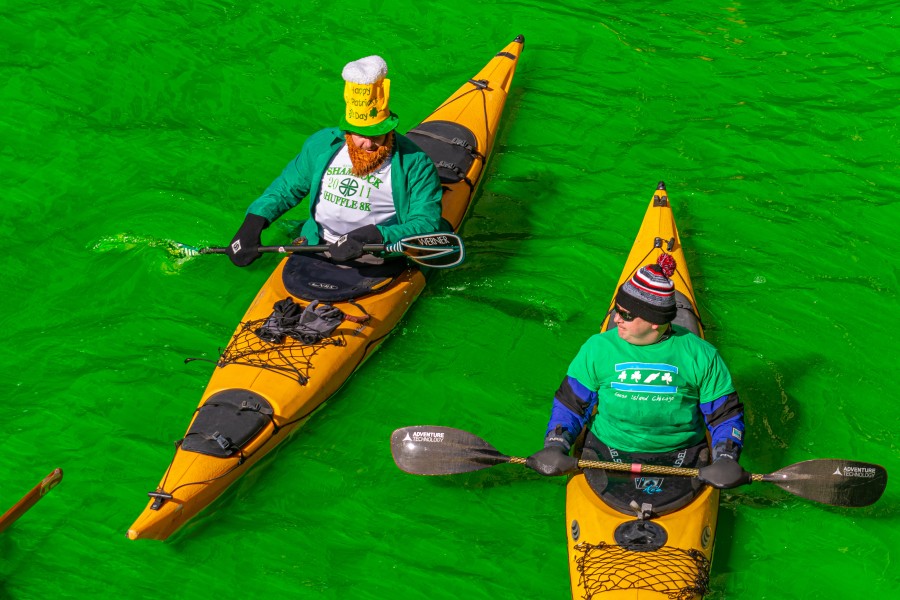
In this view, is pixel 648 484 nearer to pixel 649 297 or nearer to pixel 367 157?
pixel 649 297

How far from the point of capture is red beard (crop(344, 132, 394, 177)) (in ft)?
18.9

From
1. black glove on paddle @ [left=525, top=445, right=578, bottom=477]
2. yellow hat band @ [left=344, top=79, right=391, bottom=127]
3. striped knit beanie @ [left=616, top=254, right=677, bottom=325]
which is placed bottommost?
black glove on paddle @ [left=525, top=445, right=578, bottom=477]

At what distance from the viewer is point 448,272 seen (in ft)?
22.3

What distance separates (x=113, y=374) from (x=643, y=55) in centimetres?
538

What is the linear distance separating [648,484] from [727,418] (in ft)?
1.57

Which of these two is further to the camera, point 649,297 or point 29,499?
point 29,499

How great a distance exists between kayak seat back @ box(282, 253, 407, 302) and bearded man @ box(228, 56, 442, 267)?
5.5 inches

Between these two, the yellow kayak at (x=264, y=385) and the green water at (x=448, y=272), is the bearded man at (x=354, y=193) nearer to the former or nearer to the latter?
the yellow kayak at (x=264, y=385)

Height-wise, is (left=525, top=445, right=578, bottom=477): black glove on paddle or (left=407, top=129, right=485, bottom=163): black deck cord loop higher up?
(left=407, top=129, right=485, bottom=163): black deck cord loop

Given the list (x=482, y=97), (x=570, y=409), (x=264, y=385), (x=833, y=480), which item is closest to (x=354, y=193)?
(x=264, y=385)

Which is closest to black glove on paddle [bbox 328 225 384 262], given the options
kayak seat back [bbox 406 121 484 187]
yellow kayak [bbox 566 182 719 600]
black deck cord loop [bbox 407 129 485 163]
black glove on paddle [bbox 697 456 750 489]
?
kayak seat back [bbox 406 121 484 187]

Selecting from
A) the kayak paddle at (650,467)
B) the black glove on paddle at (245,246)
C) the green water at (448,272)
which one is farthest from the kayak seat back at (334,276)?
the kayak paddle at (650,467)

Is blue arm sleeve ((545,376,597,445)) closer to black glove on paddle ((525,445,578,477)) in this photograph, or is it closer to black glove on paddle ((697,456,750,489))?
black glove on paddle ((525,445,578,477))

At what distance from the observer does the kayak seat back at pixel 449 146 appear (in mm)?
6961
